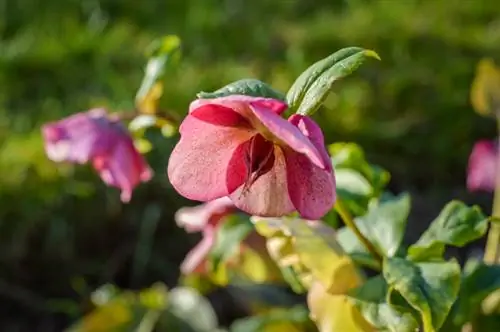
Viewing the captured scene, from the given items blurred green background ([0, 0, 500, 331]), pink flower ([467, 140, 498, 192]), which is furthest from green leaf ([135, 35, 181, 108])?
blurred green background ([0, 0, 500, 331])

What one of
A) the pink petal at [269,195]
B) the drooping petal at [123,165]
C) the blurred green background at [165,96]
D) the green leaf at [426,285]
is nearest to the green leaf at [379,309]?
the green leaf at [426,285]

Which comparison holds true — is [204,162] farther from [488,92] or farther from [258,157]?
[488,92]

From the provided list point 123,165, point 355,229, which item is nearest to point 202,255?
point 123,165

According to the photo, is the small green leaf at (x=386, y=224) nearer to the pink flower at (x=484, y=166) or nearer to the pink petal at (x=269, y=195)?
the pink petal at (x=269, y=195)

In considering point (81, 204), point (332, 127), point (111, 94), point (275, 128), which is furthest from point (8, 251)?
point (275, 128)

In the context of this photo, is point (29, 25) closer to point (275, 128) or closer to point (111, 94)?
point (111, 94)
